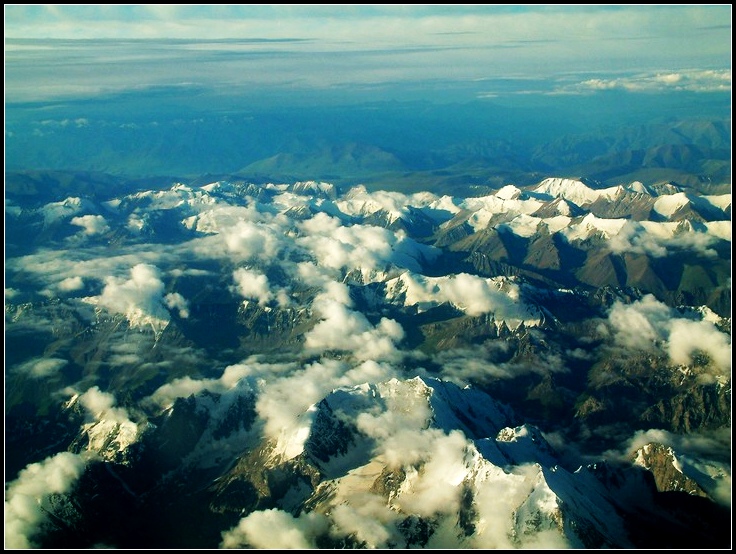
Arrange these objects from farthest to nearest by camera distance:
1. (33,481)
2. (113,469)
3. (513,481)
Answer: (113,469), (33,481), (513,481)

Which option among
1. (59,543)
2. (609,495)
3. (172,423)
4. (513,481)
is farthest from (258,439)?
(609,495)

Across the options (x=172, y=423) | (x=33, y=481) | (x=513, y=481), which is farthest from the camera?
(x=172, y=423)

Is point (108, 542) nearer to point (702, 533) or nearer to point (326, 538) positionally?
point (326, 538)

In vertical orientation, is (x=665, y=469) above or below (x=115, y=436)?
above

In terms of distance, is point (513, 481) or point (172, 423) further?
point (172, 423)

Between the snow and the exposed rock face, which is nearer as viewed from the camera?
the exposed rock face

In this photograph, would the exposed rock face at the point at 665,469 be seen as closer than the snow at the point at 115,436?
Yes

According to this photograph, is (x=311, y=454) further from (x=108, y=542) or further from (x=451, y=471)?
(x=108, y=542)

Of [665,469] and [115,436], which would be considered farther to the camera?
[115,436]

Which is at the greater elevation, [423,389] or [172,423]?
[423,389]
